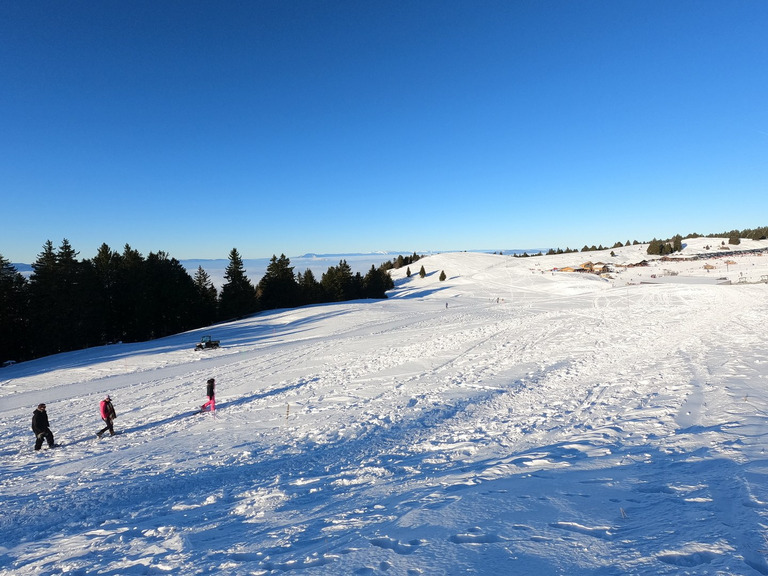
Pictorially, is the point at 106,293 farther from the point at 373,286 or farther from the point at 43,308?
the point at 373,286

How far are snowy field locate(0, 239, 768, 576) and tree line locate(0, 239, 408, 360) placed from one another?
19.3 m

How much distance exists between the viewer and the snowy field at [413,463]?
15.1ft

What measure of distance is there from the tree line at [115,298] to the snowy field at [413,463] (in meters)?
19.3

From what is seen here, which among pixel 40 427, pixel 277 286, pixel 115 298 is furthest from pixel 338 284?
pixel 40 427

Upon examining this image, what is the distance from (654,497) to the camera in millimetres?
5594

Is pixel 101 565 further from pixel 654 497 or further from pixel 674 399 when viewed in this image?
pixel 674 399

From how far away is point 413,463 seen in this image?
8.49 m

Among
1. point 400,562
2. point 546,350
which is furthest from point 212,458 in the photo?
point 546,350

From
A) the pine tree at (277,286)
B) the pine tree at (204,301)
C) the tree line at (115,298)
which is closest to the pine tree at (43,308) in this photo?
the tree line at (115,298)

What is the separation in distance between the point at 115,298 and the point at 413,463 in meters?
50.2

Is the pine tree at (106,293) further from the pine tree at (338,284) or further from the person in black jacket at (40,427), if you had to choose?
the person in black jacket at (40,427)

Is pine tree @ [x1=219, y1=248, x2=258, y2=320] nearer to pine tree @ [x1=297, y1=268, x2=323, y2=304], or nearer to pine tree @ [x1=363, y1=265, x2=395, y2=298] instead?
pine tree @ [x1=297, y1=268, x2=323, y2=304]

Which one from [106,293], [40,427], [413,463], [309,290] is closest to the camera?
[413,463]

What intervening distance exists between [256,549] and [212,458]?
524 centimetres
